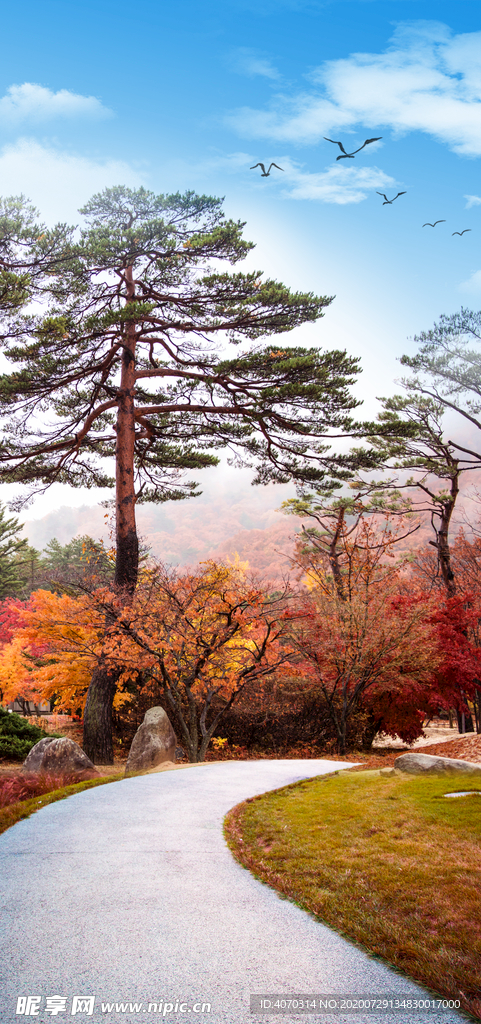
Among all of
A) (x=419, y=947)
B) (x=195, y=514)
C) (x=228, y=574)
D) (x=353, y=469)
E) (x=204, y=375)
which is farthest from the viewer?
(x=195, y=514)

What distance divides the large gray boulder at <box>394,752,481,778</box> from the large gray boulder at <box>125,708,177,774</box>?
4457mm

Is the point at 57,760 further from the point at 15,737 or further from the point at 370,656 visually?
the point at 370,656

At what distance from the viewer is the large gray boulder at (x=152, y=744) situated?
10648 mm

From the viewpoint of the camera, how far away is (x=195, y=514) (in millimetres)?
94562

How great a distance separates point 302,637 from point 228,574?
10.8ft

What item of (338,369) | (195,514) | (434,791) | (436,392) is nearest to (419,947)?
(434,791)

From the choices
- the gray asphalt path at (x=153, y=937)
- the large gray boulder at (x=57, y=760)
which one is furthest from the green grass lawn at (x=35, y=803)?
the large gray boulder at (x=57, y=760)

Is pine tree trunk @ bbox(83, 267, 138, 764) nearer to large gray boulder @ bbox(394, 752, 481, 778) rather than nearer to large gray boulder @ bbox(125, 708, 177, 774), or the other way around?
large gray boulder @ bbox(125, 708, 177, 774)

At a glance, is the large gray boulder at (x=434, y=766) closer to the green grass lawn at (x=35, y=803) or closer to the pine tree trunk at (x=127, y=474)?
the green grass lawn at (x=35, y=803)

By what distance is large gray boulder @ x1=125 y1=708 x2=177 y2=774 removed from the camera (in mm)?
10648

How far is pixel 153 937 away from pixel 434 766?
6331 mm

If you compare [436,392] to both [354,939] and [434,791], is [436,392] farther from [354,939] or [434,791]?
[354,939]

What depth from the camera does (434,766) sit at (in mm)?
8578

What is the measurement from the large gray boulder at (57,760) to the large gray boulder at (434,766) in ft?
16.6
